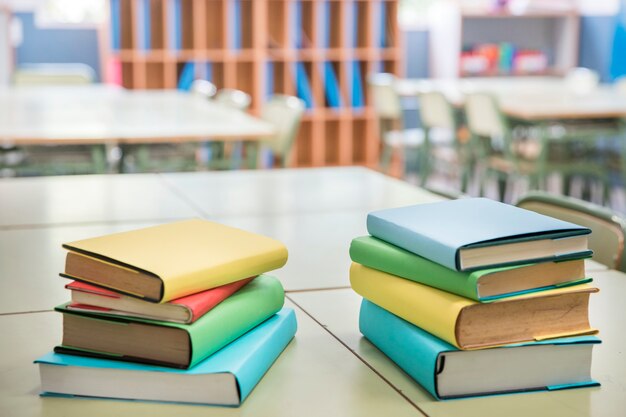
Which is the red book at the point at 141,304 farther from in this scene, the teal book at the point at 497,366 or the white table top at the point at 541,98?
the white table top at the point at 541,98

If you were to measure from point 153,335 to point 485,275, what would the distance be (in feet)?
1.17

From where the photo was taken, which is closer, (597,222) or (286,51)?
(597,222)

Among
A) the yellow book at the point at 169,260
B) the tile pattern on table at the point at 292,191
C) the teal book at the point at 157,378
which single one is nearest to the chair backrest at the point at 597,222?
the tile pattern on table at the point at 292,191

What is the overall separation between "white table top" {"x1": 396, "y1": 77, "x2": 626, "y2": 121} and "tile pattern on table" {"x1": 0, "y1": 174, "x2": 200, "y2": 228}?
2.59m

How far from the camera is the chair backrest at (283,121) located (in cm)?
416

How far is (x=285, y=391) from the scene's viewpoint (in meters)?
1.03

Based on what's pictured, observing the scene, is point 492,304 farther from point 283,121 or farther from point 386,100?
point 386,100

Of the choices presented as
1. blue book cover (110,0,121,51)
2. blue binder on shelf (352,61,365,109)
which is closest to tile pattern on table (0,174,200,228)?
blue book cover (110,0,121,51)

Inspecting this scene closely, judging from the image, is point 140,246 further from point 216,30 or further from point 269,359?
point 216,30

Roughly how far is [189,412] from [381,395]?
0.70 ft

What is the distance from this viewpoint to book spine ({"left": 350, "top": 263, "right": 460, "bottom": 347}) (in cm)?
96

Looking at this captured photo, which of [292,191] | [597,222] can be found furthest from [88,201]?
[597,222]

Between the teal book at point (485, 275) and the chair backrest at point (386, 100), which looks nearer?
the teal book at point (485, 275)

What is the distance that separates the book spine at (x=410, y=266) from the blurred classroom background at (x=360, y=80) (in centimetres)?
299
